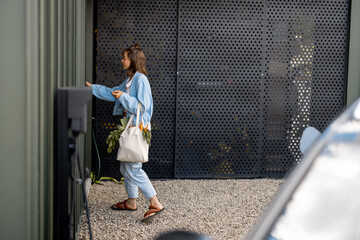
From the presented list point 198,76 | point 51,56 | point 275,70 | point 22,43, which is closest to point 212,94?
point 198,76

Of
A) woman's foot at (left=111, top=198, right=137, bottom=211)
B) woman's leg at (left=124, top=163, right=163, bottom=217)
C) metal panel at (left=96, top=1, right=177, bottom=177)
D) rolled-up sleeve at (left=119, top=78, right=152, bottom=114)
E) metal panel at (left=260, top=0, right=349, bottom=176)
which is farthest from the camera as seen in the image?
metal panel at (left=260, top=0, right=349, bottom=176)

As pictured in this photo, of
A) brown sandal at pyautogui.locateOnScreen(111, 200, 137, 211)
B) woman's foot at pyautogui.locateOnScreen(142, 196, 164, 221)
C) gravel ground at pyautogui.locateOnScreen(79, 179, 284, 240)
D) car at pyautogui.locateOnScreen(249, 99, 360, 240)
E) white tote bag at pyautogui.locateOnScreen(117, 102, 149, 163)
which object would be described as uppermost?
car at pyautogui.locateOnScreen(249, 99, 360, 240)

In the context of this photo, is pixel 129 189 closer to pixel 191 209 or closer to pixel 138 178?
pixel 138 178

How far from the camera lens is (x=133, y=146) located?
15.7ft

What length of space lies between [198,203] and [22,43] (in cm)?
399

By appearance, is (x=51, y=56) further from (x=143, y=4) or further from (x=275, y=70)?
(x=275, y=70)

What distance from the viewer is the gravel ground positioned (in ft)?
15.4

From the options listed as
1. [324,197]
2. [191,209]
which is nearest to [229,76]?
[191,209]

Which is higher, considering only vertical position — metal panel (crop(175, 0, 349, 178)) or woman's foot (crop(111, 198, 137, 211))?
metal panel (crop(175, 0, 349, 178))

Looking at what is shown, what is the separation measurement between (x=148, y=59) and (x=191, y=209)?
2513mm

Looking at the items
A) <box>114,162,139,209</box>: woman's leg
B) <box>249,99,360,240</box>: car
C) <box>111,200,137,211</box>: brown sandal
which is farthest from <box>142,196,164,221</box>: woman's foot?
<box>249,99,360,240</box>: car

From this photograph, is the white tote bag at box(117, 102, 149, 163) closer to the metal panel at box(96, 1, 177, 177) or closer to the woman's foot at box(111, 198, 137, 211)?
the woman's foot at box(111, 198, 137, 211)

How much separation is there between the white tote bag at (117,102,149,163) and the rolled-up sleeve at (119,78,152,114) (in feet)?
0.24

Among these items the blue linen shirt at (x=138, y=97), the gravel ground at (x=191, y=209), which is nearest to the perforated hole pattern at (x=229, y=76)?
the gravel ground at (x=191, y=209)
